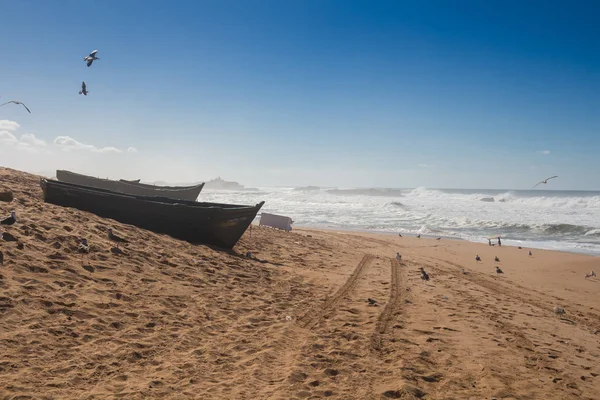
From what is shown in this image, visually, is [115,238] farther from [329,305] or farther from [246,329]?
[329,305]

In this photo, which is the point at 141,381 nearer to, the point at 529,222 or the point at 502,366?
→ the point at 502,366

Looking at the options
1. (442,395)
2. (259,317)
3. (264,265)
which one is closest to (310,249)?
(264,265)

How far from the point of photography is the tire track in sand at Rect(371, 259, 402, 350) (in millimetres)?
5121

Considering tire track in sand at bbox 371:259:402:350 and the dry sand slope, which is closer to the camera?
the dry sand slope

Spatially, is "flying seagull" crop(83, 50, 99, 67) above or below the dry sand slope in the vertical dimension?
above

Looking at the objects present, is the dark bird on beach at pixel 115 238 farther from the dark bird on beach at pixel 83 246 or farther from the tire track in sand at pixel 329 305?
the tire track in sand at pixel 329 305

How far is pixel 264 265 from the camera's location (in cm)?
916

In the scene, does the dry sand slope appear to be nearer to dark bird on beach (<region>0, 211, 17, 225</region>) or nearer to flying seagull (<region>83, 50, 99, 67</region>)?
dark bird on beach (<region>0, 211, 17, 225</region>)

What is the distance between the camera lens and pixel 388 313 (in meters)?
6.35

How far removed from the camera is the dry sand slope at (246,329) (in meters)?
3.67

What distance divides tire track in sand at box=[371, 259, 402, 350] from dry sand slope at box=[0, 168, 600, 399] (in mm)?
32

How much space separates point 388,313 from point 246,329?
252cm

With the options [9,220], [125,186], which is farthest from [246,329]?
[125,186]

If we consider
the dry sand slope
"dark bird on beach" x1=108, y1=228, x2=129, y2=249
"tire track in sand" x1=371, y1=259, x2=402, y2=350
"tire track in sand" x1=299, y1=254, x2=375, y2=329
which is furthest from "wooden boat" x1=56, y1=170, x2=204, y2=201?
"tire track in sand" x1=371, y1=259, x2=402, y2=350
